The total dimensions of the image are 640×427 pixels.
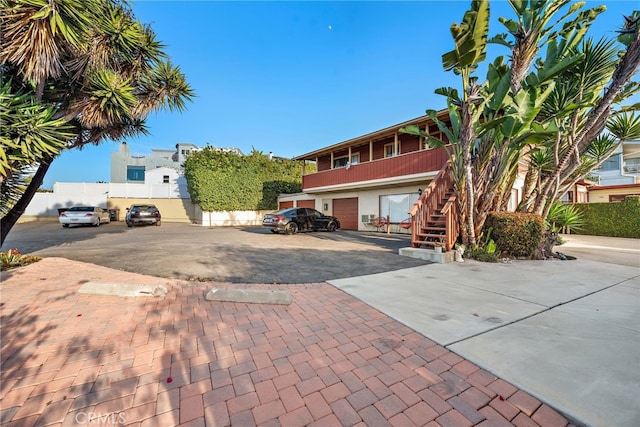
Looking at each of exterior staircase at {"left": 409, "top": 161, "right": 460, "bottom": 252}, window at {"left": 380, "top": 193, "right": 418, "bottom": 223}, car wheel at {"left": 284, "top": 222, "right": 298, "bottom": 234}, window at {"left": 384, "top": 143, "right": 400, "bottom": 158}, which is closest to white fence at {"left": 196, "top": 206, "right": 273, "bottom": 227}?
car wheel at {"left": 284, "top": 222, "right": 298, "bottom": 234}

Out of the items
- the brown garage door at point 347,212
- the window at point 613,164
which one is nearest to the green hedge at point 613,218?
the window at point 613,164

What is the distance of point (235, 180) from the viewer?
20.0 metres

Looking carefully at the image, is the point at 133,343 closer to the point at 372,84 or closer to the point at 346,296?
the point at 346,296

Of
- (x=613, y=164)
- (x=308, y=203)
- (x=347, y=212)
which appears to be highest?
(x=613, y=164)

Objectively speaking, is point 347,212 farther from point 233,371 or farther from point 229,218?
point 233,371

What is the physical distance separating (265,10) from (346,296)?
1069cm

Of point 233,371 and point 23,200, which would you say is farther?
point 23,200

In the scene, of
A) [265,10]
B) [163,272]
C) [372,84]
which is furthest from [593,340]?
[372,84]

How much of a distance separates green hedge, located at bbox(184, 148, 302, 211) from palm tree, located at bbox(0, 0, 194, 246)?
38.5 ft

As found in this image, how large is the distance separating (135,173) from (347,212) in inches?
1416

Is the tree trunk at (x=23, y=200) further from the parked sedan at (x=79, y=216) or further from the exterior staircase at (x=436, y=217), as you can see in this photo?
the parked sedan at (x=79, y=216)

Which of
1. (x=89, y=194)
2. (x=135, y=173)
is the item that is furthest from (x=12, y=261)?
(x=135, y=173)

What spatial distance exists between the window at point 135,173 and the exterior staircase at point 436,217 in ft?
138

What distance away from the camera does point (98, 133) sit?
6.65 meters
